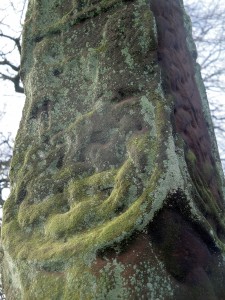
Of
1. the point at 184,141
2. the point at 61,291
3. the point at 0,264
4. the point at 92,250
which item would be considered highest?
the point at 184,141

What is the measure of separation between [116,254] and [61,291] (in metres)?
0.21

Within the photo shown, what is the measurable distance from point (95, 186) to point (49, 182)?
238 millimetres

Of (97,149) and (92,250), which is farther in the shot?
(97,149)

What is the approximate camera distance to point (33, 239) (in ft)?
5.68

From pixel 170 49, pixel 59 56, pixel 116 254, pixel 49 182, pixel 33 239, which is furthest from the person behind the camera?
pixel 59 56

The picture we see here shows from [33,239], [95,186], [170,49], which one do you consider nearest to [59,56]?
[170,49]

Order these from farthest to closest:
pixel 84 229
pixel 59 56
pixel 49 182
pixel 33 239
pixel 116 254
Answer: pixel 59 56
pixel 49 182
pixel 33 239
pixel 84 229
pixel 116 254

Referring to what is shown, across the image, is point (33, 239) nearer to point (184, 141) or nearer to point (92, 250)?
point (92, 250)

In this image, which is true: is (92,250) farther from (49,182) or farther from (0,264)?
(0,264)

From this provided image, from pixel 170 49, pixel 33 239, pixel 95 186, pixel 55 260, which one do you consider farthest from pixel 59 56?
pixel 55 260

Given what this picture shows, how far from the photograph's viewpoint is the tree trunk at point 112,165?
147cm

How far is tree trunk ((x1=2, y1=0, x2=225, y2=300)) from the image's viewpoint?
4.83 ft

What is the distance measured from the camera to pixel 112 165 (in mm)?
1761

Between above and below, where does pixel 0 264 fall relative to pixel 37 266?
below
